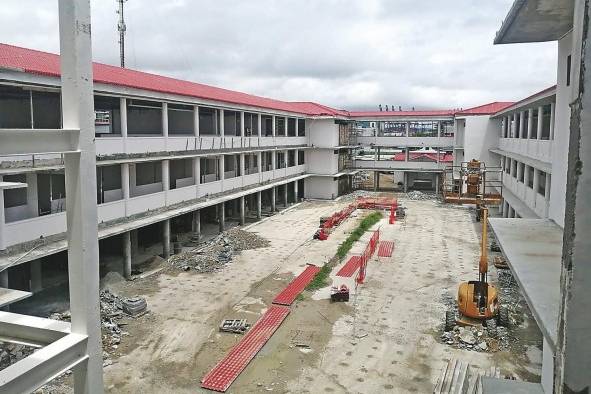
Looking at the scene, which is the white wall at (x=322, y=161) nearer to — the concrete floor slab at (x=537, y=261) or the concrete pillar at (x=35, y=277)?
the concrete pillar at (x=35, y=277)

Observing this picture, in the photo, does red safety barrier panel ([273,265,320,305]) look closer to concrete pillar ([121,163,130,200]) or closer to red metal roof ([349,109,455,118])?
concrete pillar ([121,163,130,200])

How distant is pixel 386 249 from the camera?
24.4 meters

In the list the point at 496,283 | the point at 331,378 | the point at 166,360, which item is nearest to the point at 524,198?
the point at 496,283

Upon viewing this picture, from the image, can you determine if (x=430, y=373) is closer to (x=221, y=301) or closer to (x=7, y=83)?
(x=221, y=301)

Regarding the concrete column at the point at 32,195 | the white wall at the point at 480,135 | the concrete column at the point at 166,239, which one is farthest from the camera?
the white wall at the point at 480,135

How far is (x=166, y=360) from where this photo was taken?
12.4m

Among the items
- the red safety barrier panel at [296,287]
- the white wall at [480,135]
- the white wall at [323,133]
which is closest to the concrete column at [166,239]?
the red safety barrier panel at [296,287]

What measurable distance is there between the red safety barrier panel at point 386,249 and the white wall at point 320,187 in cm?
1735

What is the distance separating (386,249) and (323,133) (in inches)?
782

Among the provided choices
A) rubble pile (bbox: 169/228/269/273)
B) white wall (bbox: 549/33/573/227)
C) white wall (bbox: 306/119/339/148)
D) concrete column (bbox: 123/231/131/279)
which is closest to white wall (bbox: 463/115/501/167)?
white wall (bbox: 306/119/339/148)

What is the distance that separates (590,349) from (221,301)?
13.9m

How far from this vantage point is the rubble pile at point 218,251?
68.2 feet

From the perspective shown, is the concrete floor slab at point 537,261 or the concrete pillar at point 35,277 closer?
the concrete floor slab at point 537,261

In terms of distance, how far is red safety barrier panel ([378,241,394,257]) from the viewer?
Answer: 23456 millimetres
